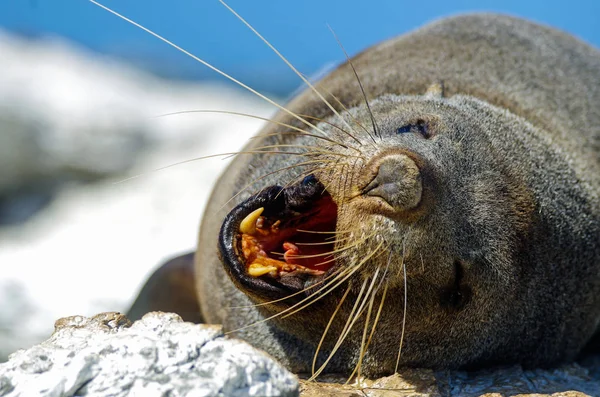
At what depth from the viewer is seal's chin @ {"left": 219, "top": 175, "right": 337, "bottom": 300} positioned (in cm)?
324

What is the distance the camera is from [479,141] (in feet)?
12.2

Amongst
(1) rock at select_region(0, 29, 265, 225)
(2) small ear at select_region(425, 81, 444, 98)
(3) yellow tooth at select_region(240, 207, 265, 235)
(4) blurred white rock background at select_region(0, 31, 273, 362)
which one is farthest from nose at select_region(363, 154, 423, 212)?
(1) rock at select_region(0, 29, 265, 225)

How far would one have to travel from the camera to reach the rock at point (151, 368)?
2488 mm

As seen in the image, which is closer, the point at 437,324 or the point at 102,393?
the point at 102,393

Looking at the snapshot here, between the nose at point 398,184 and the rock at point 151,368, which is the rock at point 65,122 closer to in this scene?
the nose at point 398,184

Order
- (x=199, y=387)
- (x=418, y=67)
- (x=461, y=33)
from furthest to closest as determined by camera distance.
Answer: (x=461, y=33) < (x=418, y=67) < (x=199, y=387)

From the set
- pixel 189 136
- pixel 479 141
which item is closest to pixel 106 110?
pixel 189 136

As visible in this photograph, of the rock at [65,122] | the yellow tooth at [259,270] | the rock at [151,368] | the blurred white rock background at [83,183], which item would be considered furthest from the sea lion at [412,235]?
the rock at [65,122]

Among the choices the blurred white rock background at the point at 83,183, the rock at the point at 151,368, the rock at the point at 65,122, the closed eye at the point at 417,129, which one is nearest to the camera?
the rock at the point at 151,368

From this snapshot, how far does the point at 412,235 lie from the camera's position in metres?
3.13

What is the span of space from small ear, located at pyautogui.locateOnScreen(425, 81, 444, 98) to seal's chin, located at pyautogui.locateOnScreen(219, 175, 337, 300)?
116cm

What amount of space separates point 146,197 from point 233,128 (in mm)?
1758

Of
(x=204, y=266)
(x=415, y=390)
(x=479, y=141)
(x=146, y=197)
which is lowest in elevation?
(x=415, y=390)

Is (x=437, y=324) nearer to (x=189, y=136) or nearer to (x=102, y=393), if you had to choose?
(x=102, y=393)
